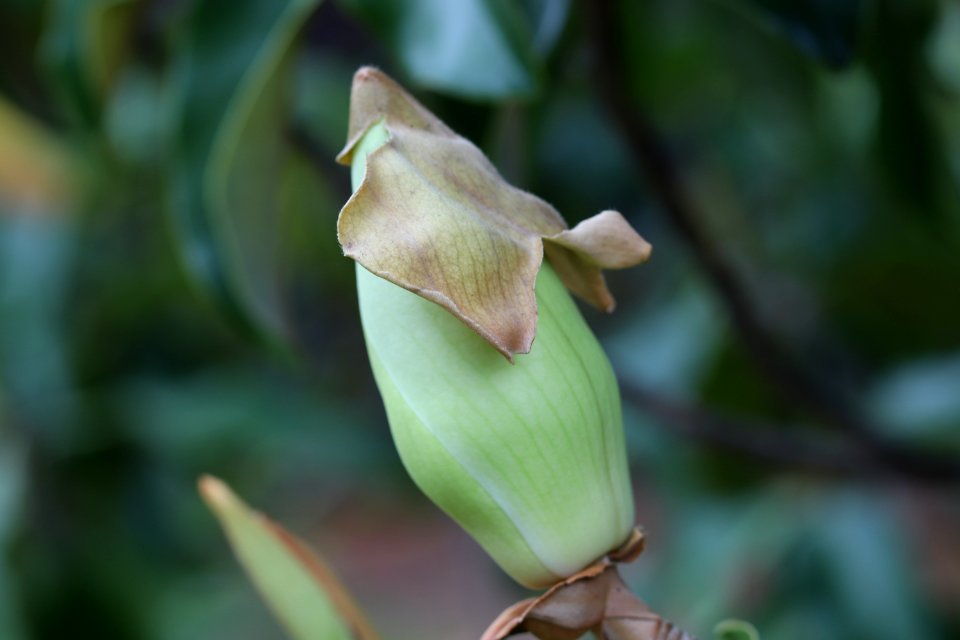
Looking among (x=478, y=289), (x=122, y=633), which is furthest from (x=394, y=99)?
(x=122, y=633)

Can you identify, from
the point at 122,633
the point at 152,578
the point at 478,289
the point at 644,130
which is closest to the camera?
the point at 478,289

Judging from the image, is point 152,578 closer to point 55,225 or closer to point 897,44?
point 55,225

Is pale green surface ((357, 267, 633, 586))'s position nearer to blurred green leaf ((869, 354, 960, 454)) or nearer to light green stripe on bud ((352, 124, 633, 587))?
light green stripe on bud ((352, 124, 633, 587))

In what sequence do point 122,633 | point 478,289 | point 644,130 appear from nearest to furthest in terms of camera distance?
point 478,289, point 644,130, point 122,633

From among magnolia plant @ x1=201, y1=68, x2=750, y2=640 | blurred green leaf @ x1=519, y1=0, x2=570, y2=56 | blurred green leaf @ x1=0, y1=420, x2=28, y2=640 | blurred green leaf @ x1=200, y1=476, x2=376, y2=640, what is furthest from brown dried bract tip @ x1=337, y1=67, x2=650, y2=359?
blurred green leaf @ x1=0, y1=420, x2=28, y2=640

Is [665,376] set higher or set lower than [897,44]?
lower

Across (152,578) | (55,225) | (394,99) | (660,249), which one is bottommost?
(152,578)

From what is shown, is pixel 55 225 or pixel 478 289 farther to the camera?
pixel 55 225

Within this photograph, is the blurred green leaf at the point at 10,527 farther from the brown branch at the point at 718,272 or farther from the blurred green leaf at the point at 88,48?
the brown branch at the point at 718,272
